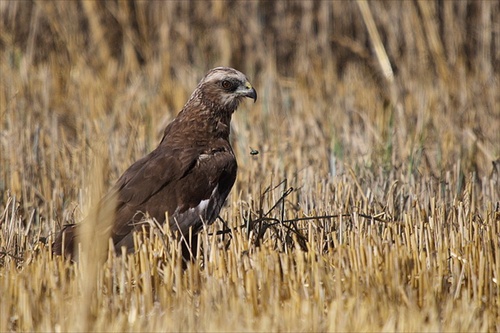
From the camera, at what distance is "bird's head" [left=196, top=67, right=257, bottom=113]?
6121mm

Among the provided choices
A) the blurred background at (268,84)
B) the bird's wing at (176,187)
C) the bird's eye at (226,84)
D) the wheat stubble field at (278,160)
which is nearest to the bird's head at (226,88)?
the bird's eye at (226,84)

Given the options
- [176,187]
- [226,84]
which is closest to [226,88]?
[226,84]

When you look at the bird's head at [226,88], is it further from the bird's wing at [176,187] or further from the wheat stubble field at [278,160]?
the bird's wing at [176,187]

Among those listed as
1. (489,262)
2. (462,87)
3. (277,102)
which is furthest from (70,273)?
(462,87)

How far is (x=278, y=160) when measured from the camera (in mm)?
7203

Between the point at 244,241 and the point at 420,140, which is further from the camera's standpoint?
the point at 420,140

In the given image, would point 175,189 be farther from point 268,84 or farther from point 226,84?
point 268,84

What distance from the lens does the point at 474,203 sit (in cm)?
661

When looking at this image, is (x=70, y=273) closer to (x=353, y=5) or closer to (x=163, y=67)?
(x=163, y=67)

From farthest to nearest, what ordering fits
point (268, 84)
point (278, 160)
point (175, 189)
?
point (268, 84), point (278, 160), point (175, 189)

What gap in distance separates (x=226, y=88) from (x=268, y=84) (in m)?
4.00

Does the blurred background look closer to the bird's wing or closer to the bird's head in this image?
the bird's head

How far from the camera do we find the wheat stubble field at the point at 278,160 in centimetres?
423

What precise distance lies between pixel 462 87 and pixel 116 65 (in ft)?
13.6
